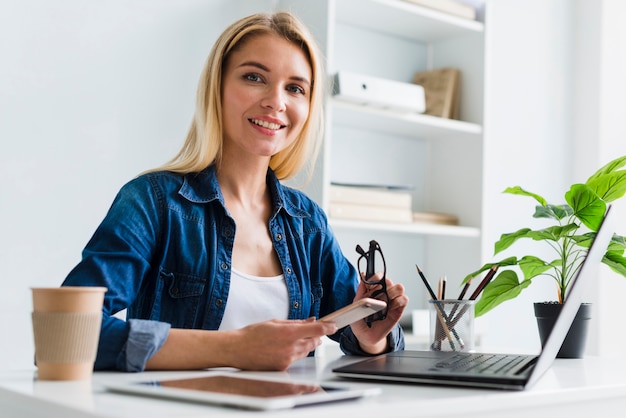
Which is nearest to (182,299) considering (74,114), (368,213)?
(74,114)

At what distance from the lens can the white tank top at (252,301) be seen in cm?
156

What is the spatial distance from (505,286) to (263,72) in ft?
2.39

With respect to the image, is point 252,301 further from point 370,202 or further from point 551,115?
point 551,115

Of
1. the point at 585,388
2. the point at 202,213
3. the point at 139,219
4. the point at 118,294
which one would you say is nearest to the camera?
the point at 585,388

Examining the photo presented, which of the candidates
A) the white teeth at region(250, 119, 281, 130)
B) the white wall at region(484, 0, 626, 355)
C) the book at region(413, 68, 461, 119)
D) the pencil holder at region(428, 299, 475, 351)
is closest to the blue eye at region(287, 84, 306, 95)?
the white teeth at region(250, 119, 281, 130)

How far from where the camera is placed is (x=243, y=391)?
861mm

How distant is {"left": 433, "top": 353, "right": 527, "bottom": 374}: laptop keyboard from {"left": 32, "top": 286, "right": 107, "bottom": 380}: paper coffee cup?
1.56ft

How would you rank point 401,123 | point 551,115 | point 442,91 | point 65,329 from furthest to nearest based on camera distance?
point 551,115
point 442,91
point 401,123
point 65,329

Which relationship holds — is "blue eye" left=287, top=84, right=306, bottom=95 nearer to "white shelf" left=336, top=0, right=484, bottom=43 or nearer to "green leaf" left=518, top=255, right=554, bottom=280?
"green leaf" left=518, top=255, right=554, bottom=280

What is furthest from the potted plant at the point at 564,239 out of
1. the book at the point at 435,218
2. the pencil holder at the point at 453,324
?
the book at the point at 435,218

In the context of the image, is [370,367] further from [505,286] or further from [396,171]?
[396,171]

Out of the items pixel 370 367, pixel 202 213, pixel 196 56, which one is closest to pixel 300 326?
pixel 370 367

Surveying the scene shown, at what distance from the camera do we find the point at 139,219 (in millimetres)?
1438

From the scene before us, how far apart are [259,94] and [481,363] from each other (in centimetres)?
81
